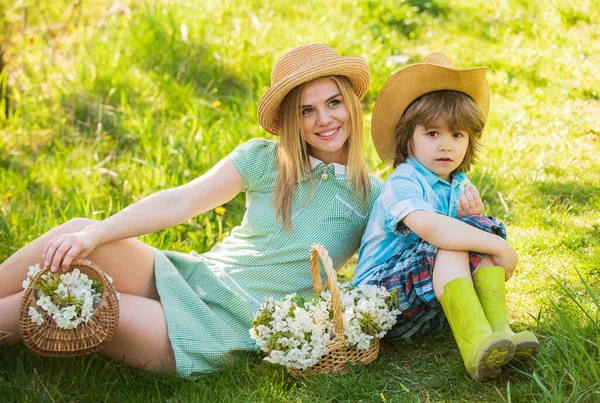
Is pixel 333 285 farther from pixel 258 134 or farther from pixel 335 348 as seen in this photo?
pixel 258 134

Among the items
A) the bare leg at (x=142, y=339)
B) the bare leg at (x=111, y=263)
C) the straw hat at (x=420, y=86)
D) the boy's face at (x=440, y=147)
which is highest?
the straw hat at (x=420, y=86)

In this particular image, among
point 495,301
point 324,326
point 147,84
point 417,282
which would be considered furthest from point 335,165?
point 147,84

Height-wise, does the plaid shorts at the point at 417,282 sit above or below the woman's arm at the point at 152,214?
below

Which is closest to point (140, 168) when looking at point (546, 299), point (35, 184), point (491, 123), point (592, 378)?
point (35, 184)

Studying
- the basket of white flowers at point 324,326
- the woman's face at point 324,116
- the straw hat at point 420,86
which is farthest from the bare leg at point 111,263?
the straw hat at point 420,86

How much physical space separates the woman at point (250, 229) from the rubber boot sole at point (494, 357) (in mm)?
874

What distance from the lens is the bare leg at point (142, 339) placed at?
278 centimetres

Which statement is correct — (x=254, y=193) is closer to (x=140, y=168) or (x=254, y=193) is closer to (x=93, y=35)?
(x=140, y=168)

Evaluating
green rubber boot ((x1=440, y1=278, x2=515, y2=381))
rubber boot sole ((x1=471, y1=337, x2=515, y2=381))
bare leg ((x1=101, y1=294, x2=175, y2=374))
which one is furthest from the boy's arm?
bare leg ((x1=101, y1=294, x2=175, y2=374))

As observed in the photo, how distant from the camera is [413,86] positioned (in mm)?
2879

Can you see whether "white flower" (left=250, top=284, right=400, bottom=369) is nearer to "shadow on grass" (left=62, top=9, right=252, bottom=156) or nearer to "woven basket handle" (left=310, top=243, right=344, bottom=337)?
"woven basket handle" (left=310, top=243, right=344, bottom=337)

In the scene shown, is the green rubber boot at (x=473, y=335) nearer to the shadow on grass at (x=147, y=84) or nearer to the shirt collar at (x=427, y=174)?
the shirt collar at (x=427, y=174)

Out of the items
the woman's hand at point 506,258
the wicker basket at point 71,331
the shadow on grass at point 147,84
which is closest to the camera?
the wicker basket at point 71,331

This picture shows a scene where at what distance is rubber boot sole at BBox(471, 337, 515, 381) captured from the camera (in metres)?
2.27
